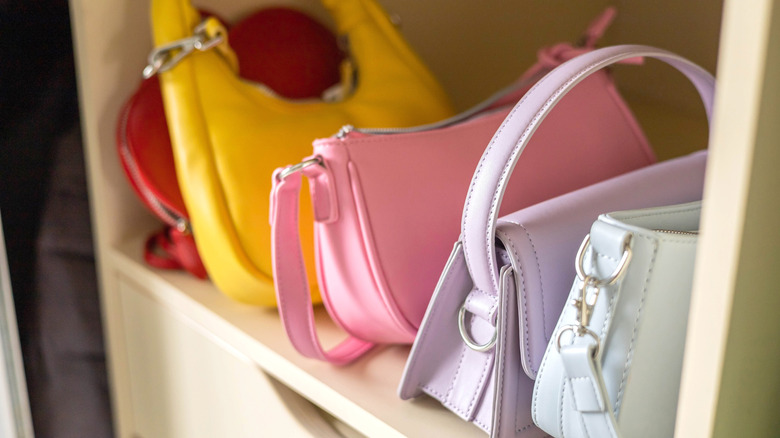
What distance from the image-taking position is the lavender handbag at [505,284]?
38 cm

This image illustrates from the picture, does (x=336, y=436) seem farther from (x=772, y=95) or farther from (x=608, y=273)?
(x=772, y=95)

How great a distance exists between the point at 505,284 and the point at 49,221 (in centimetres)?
55

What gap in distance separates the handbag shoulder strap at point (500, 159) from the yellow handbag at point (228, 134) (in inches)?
8.1

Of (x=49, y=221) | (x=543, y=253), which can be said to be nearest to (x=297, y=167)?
(x=543, y=253)

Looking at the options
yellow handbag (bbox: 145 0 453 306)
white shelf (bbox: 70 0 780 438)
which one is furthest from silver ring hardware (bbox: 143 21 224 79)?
white shelf (bbox: 70 0 780 438)

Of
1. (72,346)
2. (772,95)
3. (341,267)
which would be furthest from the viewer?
(72,346)

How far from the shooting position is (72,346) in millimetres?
760

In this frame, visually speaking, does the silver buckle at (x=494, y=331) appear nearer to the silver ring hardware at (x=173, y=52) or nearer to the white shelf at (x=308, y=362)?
the white shelf at (x=308, y=362)

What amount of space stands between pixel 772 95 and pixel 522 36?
0.61 m

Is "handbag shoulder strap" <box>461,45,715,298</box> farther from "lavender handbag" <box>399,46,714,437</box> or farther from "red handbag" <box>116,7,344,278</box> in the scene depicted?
"red handbag" <box>116,7,344,278</box>

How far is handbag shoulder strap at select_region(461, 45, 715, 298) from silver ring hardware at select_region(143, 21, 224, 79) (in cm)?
31

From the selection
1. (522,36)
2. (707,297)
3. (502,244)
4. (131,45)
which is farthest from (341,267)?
(522,36)

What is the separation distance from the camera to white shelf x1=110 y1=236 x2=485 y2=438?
0.45 meters

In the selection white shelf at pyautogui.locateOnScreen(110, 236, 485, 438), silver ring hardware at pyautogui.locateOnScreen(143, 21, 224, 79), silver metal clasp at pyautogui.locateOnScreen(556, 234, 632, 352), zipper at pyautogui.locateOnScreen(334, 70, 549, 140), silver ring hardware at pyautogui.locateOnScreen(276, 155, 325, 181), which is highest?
silver ring hardware at pyautogui.locateOnScreen(143, 21, 224, 79)
